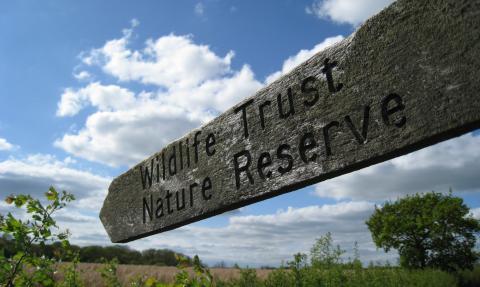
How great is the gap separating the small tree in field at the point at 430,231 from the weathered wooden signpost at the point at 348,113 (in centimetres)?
3438

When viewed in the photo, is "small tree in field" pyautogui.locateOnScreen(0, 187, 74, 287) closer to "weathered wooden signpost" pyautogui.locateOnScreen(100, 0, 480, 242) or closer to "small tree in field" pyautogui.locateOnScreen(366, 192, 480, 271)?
"weathered wooden signpost" pyautogui.locateOnScreen(100, 0, 480, 242)

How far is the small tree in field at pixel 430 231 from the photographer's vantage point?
1297 inches

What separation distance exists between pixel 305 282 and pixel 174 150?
3.65 meters

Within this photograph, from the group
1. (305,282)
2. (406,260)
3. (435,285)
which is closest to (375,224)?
(406,260)

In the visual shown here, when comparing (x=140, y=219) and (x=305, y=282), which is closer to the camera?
(x=140, y=219)

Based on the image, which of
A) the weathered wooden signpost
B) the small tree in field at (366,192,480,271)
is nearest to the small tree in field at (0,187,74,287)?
the weathered wooden signpost

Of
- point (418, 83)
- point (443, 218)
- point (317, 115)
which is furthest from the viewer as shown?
point (443, 218)

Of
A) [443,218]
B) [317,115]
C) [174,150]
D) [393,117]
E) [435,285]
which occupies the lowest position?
[435,285]

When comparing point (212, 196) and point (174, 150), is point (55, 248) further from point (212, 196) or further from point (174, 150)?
point (212, 196)

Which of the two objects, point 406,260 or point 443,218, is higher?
point 443,218

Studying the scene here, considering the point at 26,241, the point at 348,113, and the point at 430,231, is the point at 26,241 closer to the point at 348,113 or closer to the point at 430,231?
the point at 348,113

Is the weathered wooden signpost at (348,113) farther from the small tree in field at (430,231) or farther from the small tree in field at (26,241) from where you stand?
the small tree in field at (430,231)

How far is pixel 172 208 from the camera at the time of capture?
271 centimetres

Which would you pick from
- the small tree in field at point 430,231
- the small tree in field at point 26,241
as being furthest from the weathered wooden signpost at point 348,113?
the small tree in field at point 430,231
